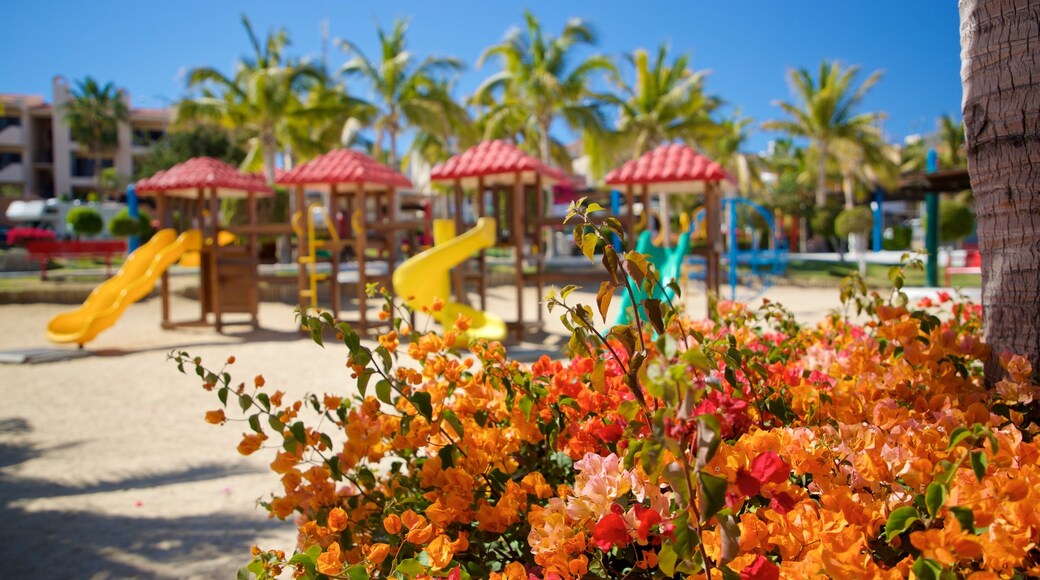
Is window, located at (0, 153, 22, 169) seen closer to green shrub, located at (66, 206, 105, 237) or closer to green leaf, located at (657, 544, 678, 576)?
green shrub, located at (66, 206, 105, 237)

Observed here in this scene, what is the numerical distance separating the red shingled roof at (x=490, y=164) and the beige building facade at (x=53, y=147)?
45.5 metres

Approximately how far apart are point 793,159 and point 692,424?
55.3 meters

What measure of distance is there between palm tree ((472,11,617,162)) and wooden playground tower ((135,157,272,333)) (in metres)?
15.7

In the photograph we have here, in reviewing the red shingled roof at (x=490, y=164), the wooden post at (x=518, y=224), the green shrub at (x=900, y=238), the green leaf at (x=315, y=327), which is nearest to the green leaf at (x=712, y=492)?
the green leaf at (x=315, y=327)

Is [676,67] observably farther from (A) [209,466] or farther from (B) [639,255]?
(B) [639,255]

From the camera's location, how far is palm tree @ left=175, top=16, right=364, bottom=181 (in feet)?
88.0

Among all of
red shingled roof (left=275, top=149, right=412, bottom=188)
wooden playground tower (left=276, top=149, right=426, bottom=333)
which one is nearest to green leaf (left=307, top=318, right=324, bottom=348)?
wooden playground tower (left=276, top=149, right=426, bottom=333)

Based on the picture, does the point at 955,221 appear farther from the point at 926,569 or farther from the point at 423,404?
the point at 926,569

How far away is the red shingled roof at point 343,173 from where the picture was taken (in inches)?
436

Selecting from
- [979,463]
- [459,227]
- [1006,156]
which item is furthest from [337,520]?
[459,227]

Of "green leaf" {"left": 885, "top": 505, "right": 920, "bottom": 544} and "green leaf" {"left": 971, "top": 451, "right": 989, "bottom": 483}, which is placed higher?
Answer: "green leaf" {"left": 971, "top": 451, "right": 989, "bottom": 483}

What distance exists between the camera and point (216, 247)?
12492 millimetres

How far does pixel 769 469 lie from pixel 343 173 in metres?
10.7

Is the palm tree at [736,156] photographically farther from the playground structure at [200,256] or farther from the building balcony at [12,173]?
the building balcony at [12,173]
